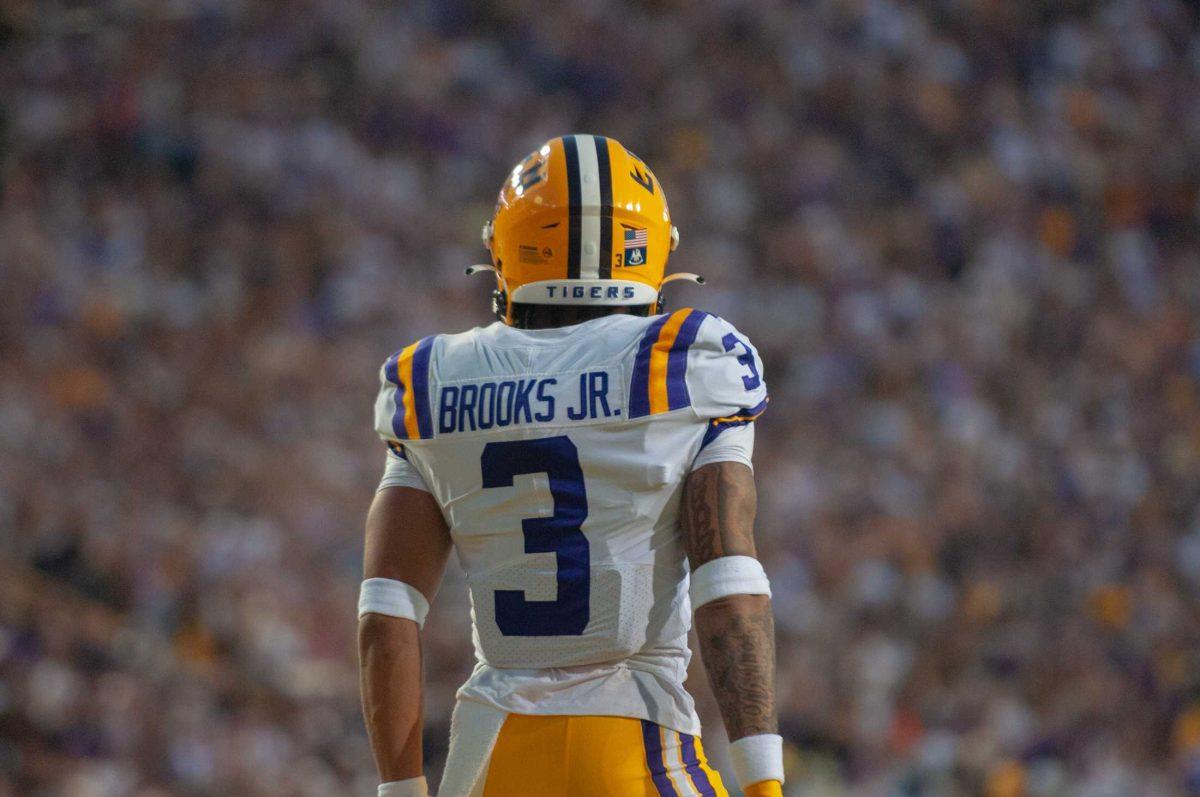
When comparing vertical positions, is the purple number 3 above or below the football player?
above

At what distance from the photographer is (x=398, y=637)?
2.67m

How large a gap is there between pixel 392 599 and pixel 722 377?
646mm

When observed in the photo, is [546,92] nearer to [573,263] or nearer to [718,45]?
[718,45]

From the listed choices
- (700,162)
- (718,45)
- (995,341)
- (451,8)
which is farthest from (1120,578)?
(451,8)

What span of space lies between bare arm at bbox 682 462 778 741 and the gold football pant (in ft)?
0.39

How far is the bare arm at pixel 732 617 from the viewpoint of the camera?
2420mm

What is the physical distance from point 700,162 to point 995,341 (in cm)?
244

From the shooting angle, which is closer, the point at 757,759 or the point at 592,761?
the point at 757,759

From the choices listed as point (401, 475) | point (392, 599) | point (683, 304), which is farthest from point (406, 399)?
point (683, 304)

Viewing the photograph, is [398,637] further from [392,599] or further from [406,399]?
[406,399]

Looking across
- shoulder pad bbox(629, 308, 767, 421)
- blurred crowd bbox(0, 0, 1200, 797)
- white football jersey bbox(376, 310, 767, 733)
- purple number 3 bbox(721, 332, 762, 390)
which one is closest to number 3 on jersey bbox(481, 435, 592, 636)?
white football jersey bbox(376, 310, 767, 733)

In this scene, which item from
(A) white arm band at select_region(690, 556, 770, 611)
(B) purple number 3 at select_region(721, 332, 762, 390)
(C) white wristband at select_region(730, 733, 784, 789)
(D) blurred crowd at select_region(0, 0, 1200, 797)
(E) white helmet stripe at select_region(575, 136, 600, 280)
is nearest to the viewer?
(C) white wristband at select_region(730, 733, 784, 789)

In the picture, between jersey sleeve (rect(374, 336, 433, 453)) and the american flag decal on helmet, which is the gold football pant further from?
the american flag decal on helmet

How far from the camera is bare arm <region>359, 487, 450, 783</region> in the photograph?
2.66 meters
